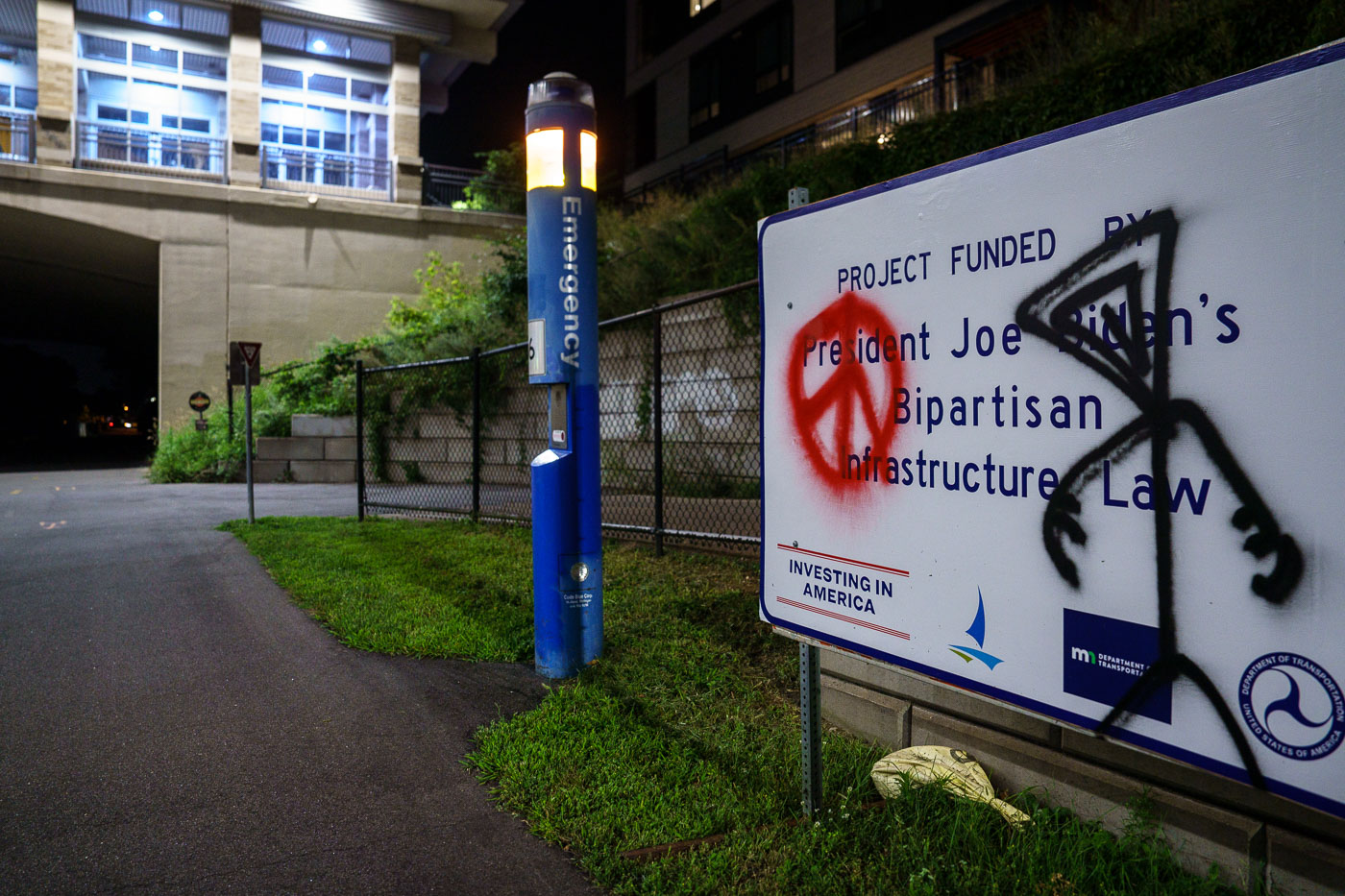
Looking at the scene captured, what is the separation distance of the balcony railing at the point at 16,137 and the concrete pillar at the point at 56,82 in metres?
0.32

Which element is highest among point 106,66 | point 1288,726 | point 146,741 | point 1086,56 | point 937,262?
point 106,66

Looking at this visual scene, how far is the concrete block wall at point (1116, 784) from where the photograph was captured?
2061 millimetres

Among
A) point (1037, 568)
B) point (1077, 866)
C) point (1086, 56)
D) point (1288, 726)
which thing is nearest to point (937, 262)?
point (1037, 568)

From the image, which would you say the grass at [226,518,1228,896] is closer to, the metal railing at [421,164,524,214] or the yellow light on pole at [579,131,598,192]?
the yellow light on pole at [579,131,598,192]

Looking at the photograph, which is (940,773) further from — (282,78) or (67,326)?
(67,326)

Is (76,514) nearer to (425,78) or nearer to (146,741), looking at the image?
(146,741)

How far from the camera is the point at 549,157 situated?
14.5 feet

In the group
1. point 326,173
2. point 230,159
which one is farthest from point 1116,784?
point 326,173

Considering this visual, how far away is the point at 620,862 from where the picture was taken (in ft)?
8.42

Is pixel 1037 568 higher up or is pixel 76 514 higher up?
pixel 1037 568

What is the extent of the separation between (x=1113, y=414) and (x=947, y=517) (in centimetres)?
54

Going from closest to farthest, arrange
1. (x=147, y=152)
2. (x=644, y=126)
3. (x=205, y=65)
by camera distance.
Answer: (x=147, y=152)
(x=205, y=65)
(x=644, y=126)

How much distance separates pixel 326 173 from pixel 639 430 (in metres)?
20.5

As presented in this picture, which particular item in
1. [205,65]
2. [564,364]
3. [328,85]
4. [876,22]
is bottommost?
[564,364]
